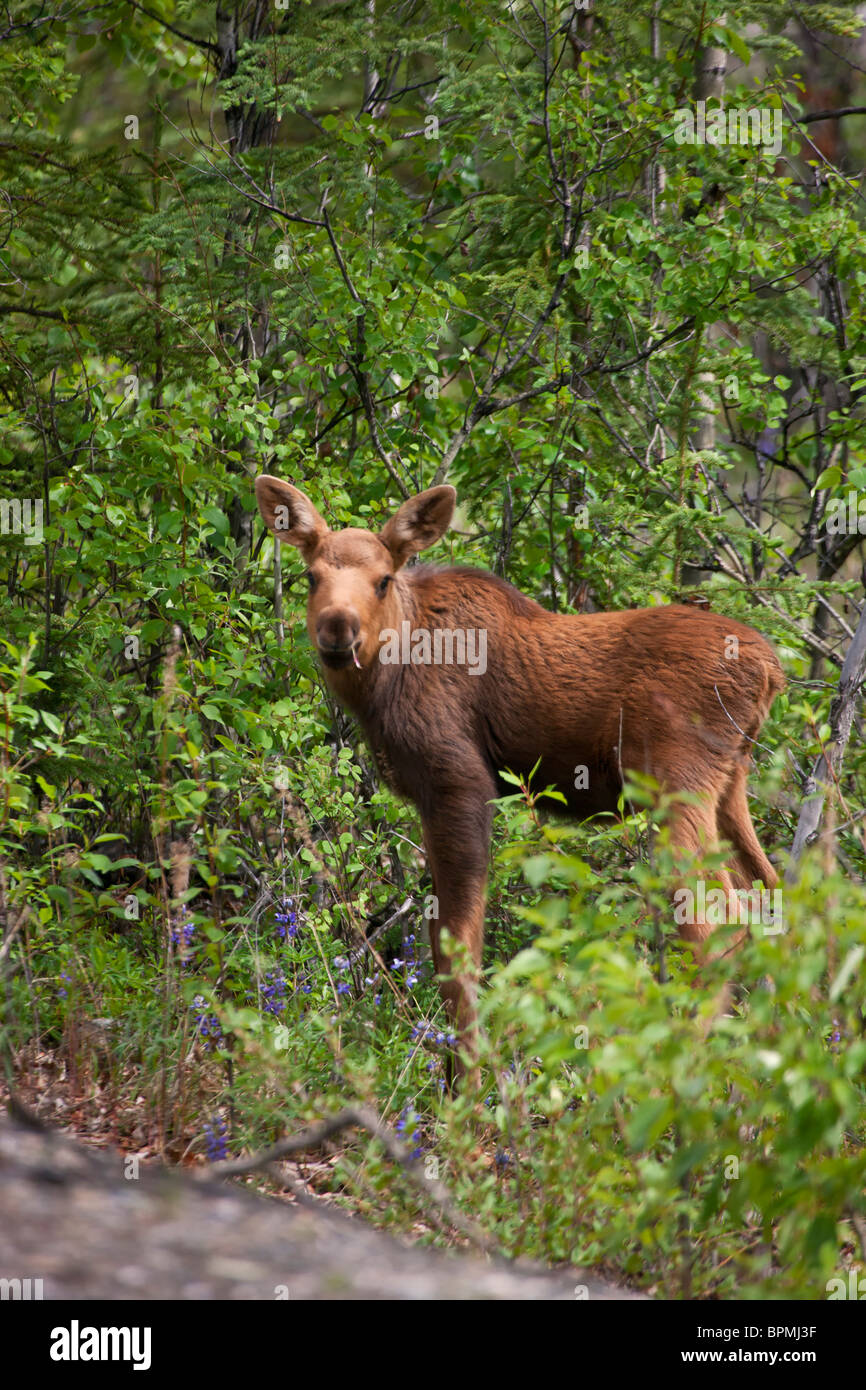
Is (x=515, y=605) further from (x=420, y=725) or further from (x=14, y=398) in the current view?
(x=14, y=398)

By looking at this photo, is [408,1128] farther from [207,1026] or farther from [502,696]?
[502,696]

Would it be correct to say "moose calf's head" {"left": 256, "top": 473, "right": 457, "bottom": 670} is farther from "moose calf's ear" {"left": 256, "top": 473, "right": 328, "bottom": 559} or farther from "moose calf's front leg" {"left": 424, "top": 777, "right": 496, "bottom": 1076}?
"moose calf's front leg" {"left": 424, "top": 777, "right": 496, "bottom": 1076}

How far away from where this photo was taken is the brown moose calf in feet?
21.3

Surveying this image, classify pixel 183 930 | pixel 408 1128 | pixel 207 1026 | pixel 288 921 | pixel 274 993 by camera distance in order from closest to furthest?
pixel 408 1128 → pixel 207 1026 → pixel 183 930 → pixel 274 993 → pixel 288 921

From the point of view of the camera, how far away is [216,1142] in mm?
4895

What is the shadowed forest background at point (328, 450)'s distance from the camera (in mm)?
5957

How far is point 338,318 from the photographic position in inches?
308

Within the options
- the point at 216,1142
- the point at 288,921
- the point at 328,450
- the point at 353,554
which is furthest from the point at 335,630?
the point at 328,450

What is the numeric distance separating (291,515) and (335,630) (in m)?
1.13

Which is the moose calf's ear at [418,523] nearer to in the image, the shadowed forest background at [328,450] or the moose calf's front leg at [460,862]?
the shadowed forest background at [328,450]

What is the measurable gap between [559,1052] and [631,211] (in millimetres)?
6813

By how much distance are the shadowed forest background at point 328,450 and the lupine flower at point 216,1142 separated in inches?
2.5
